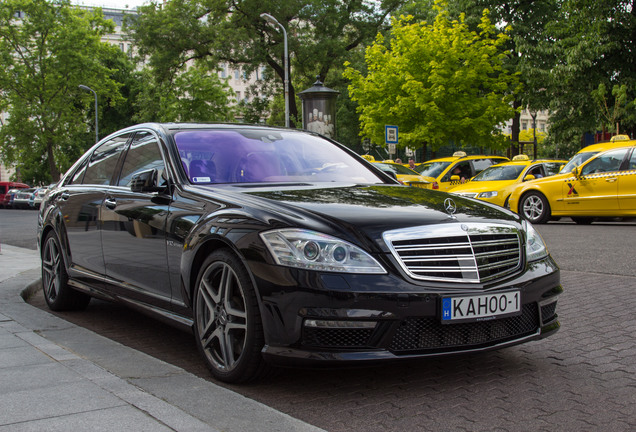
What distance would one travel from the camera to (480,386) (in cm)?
375

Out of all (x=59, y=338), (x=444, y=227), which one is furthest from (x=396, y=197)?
(x=59, y=338)

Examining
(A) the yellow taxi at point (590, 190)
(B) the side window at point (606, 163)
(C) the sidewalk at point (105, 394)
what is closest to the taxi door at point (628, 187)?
(A) the yellow taxi at point (590, 190)

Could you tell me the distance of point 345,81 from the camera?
44.2 meters

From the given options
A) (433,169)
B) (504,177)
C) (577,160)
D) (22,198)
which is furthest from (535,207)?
(22,198)

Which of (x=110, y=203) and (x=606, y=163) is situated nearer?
(x=110, y=203)

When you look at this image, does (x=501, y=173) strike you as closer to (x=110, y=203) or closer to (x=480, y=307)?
(x=110, y=203)

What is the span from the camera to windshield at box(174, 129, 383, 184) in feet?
15.4

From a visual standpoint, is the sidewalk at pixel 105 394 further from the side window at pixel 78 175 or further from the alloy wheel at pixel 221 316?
the side window at pixel 78 175

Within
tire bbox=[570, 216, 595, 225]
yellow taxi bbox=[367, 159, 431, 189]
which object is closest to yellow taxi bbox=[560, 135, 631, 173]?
tire bbox=[570, 216, 595, 225]

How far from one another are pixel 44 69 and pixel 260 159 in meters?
50.0

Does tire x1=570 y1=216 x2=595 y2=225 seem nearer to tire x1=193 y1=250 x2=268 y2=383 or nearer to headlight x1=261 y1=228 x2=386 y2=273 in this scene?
tire x1=193 y1=250 x2=268 y2=383

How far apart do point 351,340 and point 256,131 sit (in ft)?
7.41

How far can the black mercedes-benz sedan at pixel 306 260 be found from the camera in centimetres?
344

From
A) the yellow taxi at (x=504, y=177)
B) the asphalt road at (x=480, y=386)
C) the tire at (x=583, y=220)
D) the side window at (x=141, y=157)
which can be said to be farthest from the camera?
the yellow taxi at (x=504, y=177)
